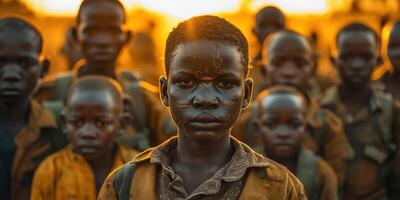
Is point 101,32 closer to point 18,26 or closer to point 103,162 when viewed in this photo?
point 18,26

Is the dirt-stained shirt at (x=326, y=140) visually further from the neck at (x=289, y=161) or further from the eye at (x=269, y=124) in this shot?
the neck at (x=289, y=161)

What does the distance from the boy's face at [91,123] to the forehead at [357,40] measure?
2.60 meters

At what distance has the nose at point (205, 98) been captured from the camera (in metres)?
3.70

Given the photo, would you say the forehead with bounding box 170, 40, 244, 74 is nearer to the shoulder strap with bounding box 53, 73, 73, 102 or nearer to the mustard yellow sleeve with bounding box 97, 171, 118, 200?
the mustard yellow sleeve with bounding box 97, 171, 118, 200

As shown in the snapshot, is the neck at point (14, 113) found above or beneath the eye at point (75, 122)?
beneath

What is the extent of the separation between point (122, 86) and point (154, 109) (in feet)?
1.02

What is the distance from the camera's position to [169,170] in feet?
12.4

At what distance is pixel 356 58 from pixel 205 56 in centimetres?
418

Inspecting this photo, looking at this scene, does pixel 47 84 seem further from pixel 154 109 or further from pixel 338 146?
pixel 338 146

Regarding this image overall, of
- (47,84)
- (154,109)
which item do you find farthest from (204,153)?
(47,84)

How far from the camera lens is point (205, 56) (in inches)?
147

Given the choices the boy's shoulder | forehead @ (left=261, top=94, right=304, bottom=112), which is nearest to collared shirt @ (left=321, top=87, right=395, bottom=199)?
forehead @ (left=261, top=94, right=304, bottom=112)

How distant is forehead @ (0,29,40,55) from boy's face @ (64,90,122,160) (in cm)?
62

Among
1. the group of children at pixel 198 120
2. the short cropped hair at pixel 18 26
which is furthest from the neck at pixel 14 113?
the short cropped hair at pixel 18 26
